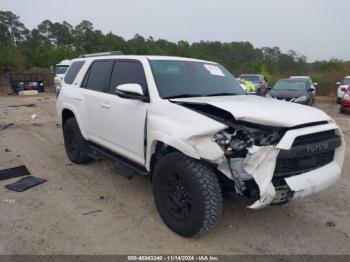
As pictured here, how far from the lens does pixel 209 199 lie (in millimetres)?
Result: 3004

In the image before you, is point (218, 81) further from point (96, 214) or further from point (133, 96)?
point (96, 214)

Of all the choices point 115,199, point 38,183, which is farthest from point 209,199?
point 38,183

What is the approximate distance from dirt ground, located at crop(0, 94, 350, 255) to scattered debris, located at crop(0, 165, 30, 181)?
200mm

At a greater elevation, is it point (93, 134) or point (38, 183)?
point (93, 134)

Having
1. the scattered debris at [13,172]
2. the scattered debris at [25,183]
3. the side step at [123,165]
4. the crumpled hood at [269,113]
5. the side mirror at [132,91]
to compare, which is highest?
the side mirror at [132,91]

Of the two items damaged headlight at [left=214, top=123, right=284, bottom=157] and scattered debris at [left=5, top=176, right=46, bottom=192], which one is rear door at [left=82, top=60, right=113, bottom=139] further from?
damaged headlight at [left=214, top=123, right=284, bottom=157]

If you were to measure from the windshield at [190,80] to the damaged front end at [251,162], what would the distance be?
99cm

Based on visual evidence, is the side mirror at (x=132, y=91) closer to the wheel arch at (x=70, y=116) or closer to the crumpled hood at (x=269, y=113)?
the crumpled hood at (x=269, y=113)

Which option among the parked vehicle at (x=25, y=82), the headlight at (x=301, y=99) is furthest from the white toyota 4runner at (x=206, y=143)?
the parked vehicle at (x=25, y=82)

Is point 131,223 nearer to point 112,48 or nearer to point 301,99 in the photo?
point 301,99

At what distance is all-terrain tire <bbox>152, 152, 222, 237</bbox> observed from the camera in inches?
119

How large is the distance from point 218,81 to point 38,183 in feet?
9.83

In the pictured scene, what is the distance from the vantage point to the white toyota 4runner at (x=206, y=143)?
9.75 feet

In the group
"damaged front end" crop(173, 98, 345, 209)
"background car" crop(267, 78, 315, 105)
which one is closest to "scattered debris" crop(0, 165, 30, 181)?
"damaged front end" crop(173, 98, 345, 209)
